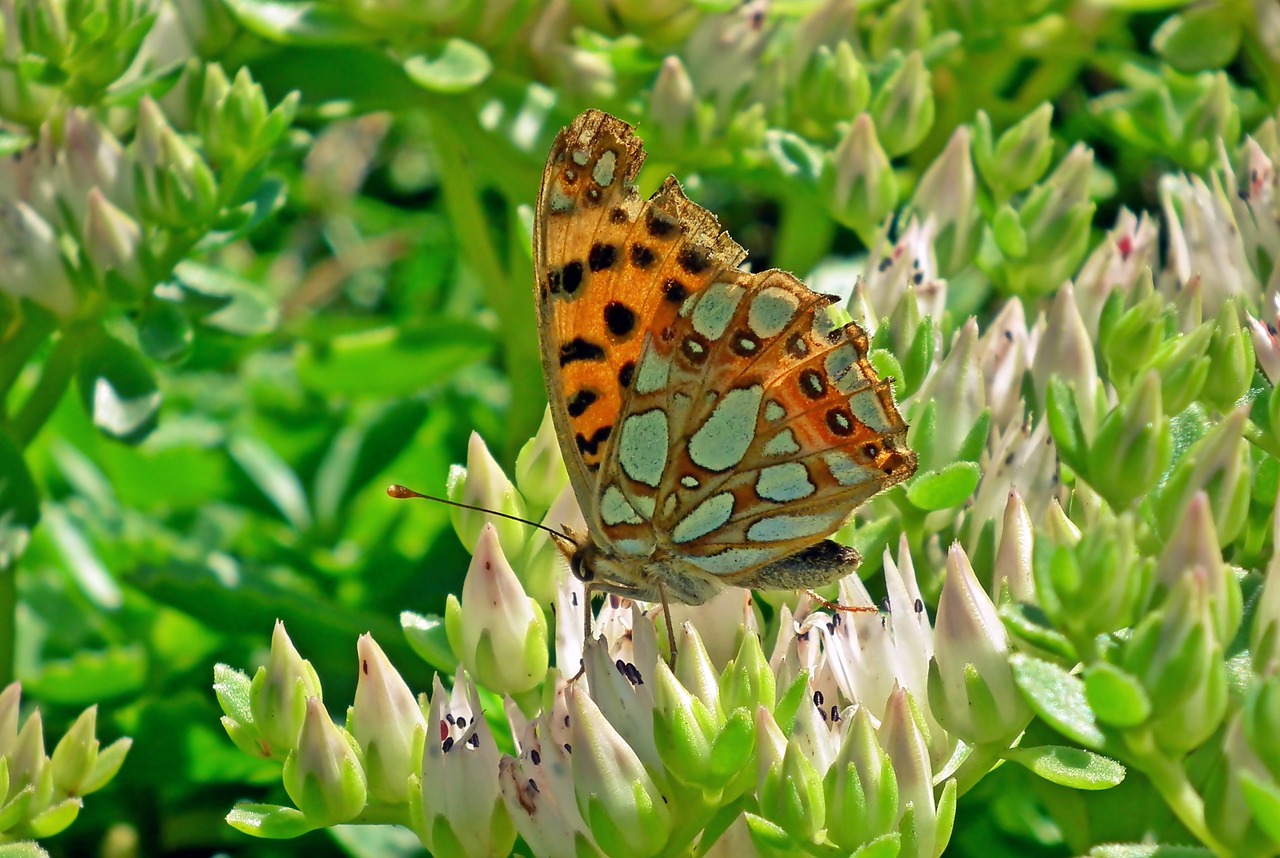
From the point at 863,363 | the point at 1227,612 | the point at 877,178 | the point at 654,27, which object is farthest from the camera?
the point at 654,27

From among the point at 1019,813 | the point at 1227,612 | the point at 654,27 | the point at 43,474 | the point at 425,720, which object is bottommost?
the point at 43,474

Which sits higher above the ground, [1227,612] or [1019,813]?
[1227,612]

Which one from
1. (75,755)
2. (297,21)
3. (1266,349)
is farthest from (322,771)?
(297,21)

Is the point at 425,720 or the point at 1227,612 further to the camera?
the point at 425,720

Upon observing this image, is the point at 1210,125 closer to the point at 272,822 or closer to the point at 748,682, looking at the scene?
the point at 748,682

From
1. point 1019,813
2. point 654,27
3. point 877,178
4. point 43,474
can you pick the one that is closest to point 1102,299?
point 877,178

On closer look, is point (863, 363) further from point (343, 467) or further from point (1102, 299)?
point (343, 467)

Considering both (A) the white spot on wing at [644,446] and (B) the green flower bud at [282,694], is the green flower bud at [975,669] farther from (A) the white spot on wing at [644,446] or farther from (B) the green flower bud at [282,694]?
(B) the green flower bud at [282,694]
